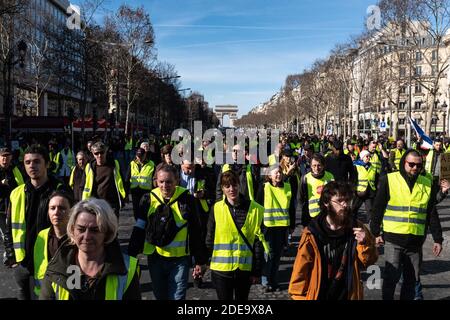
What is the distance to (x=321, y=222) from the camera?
3189mm

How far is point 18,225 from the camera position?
4133 millimetres

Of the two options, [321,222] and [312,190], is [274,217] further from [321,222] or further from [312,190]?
[321,222]

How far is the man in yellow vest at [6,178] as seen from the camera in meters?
6.14

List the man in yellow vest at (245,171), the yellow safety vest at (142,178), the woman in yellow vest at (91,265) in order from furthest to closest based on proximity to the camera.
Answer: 1. the yellow safety vest at (142,178)
2. the man in yellow vest at (245,171)
3. the woman in yellow vest at (91,265)

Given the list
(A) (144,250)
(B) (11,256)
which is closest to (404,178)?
(A) (144,250)

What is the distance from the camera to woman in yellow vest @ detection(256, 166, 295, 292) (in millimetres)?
6113

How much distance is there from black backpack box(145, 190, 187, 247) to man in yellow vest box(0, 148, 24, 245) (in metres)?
2.77

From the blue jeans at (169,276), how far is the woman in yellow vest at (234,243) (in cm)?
25

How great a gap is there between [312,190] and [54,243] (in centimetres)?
378

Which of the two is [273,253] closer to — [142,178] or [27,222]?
[27,222]

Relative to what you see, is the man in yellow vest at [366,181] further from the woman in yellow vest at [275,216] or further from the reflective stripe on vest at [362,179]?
the woman in yellow vest at [275,216]

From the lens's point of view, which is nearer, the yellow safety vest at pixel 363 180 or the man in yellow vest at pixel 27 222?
the man in yellow vest at pixel 27 222

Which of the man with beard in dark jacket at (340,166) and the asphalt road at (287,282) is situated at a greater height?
the man with beard in dark jacket at (340,166)

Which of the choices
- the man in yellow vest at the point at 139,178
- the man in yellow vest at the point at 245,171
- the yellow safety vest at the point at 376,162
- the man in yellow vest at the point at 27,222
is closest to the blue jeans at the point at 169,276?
the man in yellow vest at the point at 27,222
